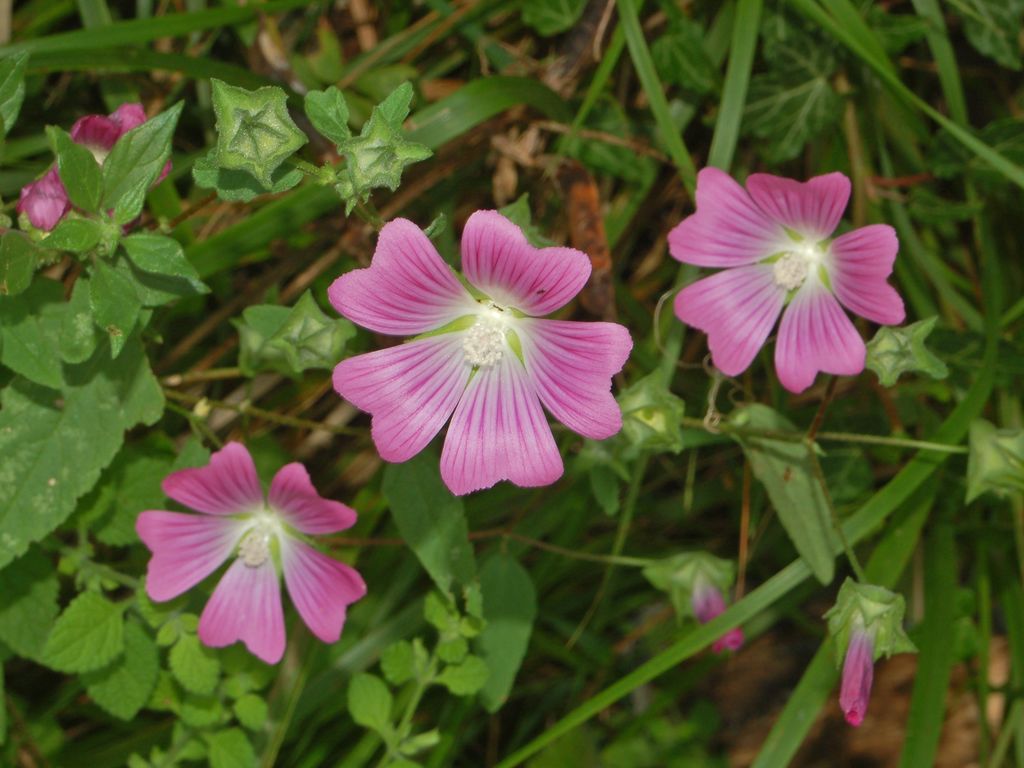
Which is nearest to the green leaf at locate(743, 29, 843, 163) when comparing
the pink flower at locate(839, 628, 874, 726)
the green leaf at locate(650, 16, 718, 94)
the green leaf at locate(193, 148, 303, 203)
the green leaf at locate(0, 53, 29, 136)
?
the green leaf at locate(650, 16, 718, 94)

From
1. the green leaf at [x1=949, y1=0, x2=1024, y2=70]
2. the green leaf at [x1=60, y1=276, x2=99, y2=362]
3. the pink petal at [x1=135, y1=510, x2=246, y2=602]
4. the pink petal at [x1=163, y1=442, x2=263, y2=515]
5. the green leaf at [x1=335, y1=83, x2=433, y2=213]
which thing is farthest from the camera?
the green leaf at [x1=949, y1=0, x2=1024, y2=70]

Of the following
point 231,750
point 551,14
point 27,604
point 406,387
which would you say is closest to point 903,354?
point 406,387

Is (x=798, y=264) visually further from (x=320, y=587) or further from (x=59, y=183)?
(x=59, y=183)

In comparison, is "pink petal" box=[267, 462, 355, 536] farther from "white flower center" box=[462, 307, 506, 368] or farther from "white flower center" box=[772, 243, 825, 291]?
"white flower center" box=[772, 243, 825, 291]

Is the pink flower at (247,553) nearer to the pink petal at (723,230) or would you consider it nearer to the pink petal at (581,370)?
the pink petal at (581,370)

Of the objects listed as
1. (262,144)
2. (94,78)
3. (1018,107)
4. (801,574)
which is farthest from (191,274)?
(1018,107)

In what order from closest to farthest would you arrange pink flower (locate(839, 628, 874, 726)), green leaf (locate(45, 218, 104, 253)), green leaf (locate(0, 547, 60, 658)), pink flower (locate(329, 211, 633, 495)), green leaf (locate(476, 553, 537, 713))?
pink flower (locate(329, 211, 633, 495)) → green leaf (locate(45, 218, 104, 253)) → pink flower (locate(839, 628, 874, 726)) → green leaf (locate(0, 547, 60, 658)) → green leaf (locate(476, 553, 537, 713))

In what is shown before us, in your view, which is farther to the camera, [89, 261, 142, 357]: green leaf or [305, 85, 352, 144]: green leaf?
[89, 261, 142, 357]: green leaf
